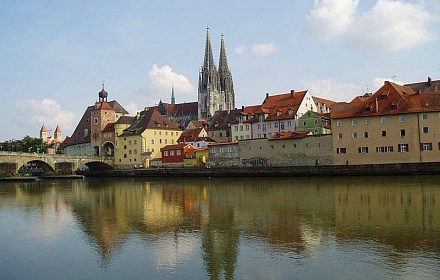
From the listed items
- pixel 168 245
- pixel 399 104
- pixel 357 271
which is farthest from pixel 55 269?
pixel 399 104

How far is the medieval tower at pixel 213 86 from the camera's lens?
14375cm

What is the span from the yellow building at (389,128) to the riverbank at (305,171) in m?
2.66

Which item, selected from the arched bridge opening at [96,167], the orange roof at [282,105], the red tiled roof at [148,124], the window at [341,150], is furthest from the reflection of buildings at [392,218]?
the arched bridge opening at [96,167]

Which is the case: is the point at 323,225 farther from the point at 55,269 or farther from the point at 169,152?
the point at 169,152

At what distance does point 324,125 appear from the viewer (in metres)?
70.2

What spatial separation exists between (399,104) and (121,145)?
184 feet

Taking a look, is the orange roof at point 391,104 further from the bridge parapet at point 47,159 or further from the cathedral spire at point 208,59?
the cathedral spire at point 208,59

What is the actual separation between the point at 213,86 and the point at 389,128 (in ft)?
317

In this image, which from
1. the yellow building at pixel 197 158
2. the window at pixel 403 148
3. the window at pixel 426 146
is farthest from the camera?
the yellow building at pixel 197 158

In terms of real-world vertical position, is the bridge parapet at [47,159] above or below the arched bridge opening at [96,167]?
above

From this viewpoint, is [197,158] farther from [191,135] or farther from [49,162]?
[49,162]

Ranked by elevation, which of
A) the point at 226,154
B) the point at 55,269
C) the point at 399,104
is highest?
the point at 399,104

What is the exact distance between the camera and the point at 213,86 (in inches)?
5738

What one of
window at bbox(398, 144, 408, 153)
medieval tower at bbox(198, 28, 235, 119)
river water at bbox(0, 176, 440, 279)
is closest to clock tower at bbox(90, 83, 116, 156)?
medieval tower at bbox(198, 28, 235, 119)
